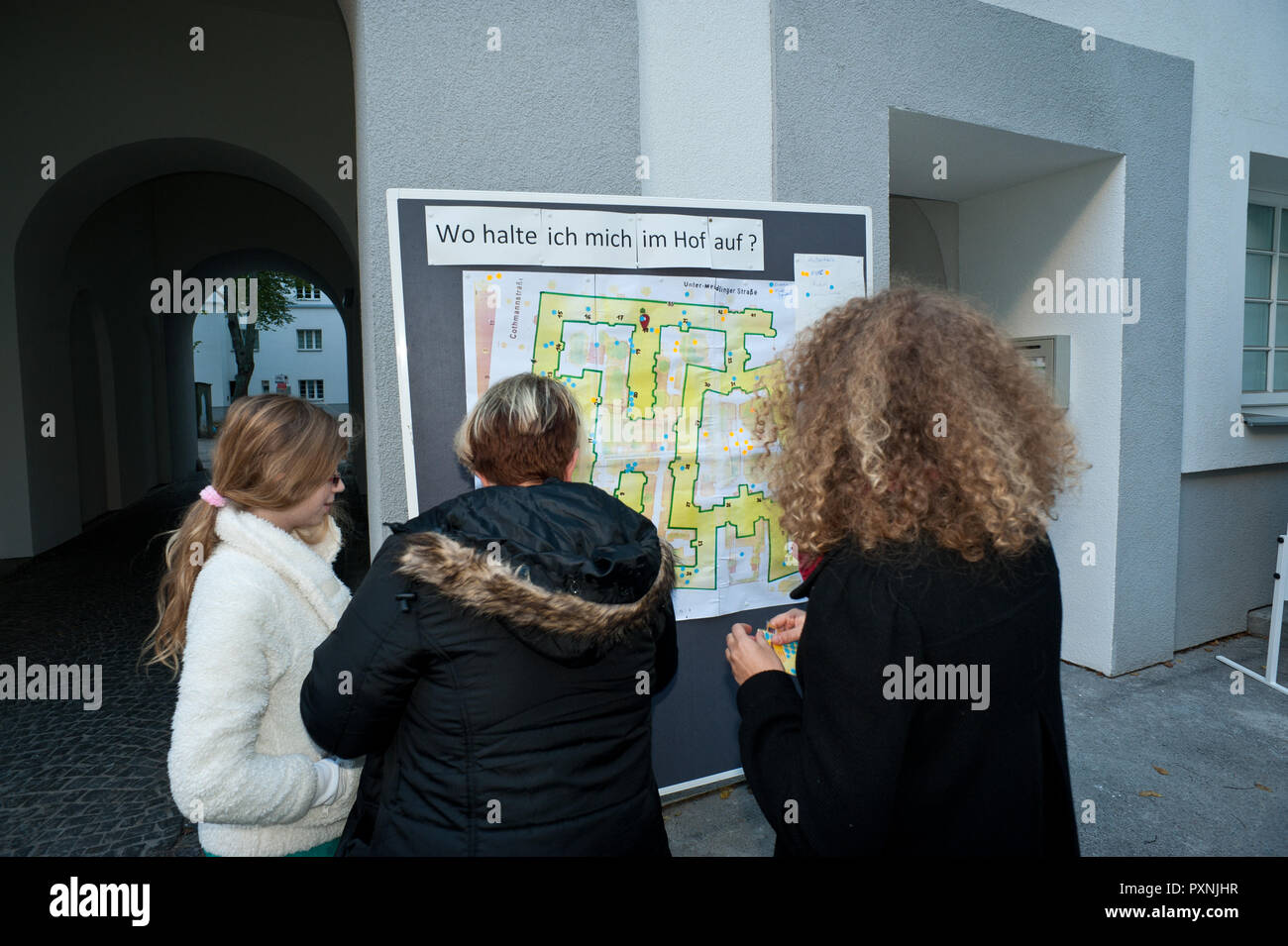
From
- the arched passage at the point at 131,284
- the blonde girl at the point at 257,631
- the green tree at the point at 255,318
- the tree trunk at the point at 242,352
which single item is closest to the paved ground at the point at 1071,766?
the blonde girl at the point at 257,631

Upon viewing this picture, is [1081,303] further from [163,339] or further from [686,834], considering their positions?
[163,339]

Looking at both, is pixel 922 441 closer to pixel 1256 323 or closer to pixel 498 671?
pixel 498 671

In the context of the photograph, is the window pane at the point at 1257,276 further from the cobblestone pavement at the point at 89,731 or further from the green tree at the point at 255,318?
the green tree at the point at 255,318

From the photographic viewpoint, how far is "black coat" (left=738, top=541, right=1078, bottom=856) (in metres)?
1.13

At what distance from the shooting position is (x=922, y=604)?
115 cm

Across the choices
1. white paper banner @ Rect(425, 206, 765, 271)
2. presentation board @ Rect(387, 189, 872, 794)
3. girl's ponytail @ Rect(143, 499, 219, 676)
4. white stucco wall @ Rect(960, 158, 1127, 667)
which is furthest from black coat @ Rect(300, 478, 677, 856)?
white stucco wall @ Rect(960, 158, 1127, 667)

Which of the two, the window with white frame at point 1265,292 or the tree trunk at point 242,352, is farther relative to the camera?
the tree trunk at point 242,352

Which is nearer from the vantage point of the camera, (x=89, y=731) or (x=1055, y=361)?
(x=89, y=731)

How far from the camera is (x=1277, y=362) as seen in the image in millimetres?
5504

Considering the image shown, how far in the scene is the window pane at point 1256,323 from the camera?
5.29m

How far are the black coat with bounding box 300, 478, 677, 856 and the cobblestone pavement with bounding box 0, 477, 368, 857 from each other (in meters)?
2.15

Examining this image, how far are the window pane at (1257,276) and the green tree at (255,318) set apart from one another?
17.9 metres

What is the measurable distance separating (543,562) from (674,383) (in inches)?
61.4

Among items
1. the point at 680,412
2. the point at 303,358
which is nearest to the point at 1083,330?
the point at 680,412
